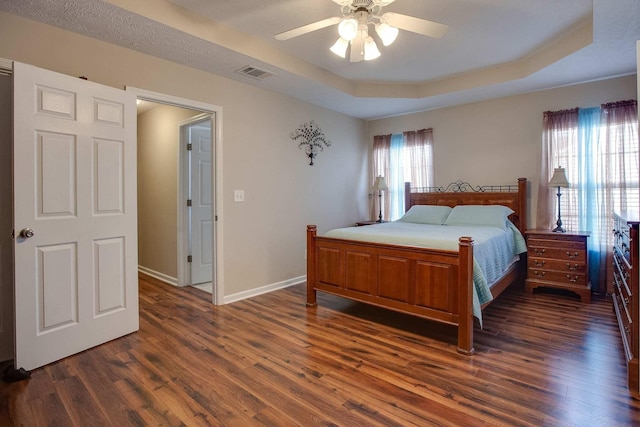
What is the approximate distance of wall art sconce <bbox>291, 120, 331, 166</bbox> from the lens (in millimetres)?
4500

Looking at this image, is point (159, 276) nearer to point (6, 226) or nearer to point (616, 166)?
point (6, 226)

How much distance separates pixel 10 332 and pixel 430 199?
459 centimetres

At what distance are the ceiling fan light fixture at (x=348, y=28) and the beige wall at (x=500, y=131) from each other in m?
3.07

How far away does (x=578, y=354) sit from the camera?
240cm

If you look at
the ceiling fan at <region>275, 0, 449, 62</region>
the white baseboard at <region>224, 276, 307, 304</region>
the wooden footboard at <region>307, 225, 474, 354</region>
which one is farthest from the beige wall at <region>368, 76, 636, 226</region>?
the ceiling fan at <region>275, 0, 449, 62</region>

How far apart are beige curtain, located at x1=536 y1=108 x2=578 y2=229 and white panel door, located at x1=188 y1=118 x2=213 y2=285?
402 cm

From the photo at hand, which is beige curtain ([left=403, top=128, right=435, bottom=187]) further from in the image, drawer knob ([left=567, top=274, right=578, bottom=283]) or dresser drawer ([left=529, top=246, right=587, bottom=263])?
drawer knob ([left=567, top=274, right=578, bottom=283])

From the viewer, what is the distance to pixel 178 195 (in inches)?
169

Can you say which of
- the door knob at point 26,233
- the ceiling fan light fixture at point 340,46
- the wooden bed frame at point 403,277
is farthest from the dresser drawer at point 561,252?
the door knob at point 26,233

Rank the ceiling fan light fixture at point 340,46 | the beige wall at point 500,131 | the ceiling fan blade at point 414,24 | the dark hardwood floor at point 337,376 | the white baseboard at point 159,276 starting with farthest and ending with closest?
1. the white baseboard at point 159,276
2. the beige wall at point 500,131
3. the ceiling fan light fixture at point 340,46
4. the ceiling fan blade at point 414,24
5. the dark hardwood floor at point 337,376

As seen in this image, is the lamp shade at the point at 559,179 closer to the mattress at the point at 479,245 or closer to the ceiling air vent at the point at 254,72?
the mattress at the point at 479,245

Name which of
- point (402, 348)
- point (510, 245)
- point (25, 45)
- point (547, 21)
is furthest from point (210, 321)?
point (547, 21)

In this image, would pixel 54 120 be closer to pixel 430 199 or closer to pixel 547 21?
pixel 547 21

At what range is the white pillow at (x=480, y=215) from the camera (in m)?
3.90
